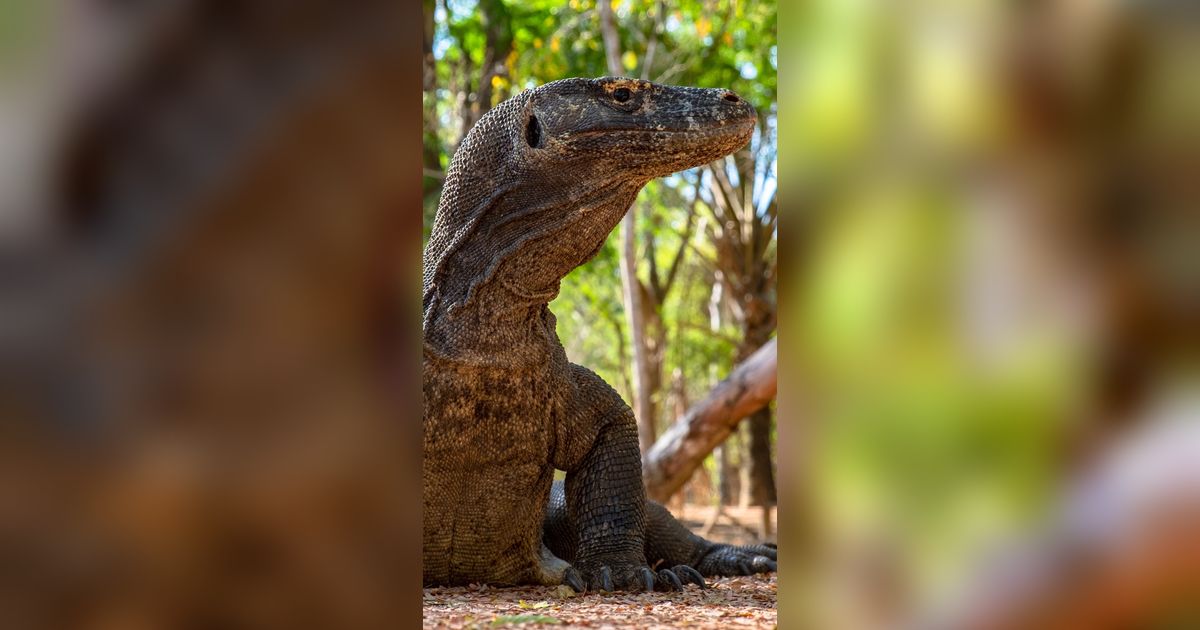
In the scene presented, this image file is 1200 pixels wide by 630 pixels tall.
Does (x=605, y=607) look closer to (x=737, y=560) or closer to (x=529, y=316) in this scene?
(x=529, y=316)

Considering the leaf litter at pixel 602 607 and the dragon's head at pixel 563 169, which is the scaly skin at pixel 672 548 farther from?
the dragon's head at pixel 563 169

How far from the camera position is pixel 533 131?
3.81 m

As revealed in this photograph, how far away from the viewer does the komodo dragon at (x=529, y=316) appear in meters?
3.68

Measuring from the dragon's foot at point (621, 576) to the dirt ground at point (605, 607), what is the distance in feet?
0.25

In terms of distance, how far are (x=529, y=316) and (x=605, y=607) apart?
115cm

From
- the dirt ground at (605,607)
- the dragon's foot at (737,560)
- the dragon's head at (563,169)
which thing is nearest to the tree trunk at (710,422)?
the dragon's foot at (737,560)
